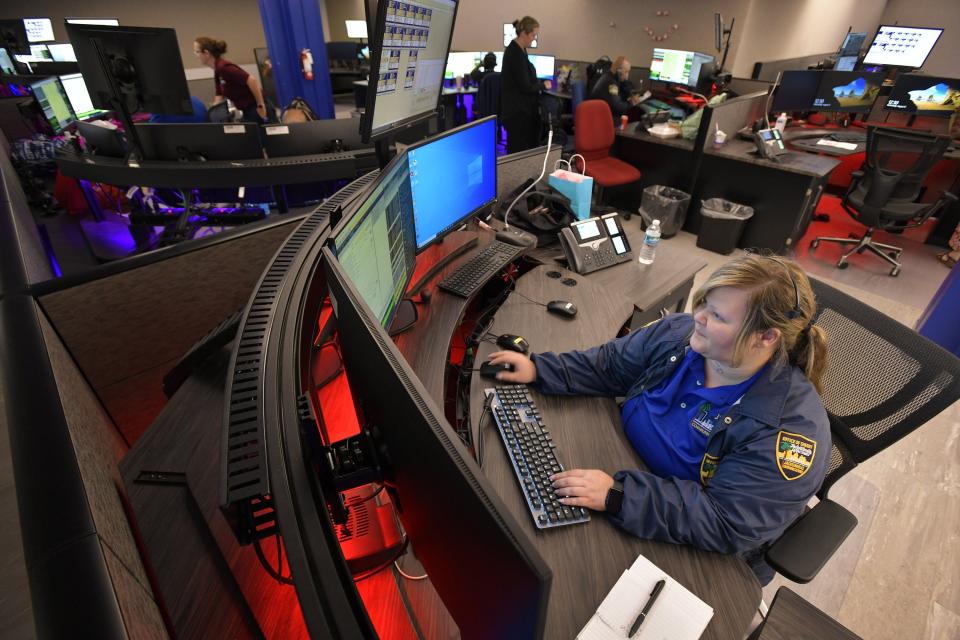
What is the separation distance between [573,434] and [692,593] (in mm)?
440

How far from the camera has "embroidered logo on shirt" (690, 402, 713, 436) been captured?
114cm

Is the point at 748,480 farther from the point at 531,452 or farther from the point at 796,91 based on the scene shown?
the point at 796,91

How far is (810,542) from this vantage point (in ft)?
3.50

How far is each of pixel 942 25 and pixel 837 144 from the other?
6303mm

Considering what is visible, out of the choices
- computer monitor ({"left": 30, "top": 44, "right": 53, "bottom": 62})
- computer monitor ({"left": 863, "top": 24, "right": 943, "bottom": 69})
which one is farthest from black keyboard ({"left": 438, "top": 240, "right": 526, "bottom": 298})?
computer monitor ({"left": 30, "top": 44, "right": 53, "bottom": 62})

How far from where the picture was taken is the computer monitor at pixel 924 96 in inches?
159

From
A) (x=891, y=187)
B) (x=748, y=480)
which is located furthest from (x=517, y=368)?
(x=891, y=187)

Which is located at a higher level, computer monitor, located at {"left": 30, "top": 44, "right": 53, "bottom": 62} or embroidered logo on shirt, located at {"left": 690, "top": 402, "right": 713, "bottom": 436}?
computer monitor, located at {"left": 30, "top": 44, "right": 53, "bottom": 62}

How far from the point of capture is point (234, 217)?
2.75 meters

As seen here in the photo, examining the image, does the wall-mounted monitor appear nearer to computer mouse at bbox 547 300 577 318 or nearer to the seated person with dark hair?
the seated person with dark hair

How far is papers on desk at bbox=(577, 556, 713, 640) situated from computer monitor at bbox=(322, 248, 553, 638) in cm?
34

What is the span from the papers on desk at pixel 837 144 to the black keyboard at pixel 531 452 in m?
4.38

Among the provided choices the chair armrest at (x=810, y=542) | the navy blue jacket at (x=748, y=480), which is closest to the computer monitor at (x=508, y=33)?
the navy blue jacket at (x=748, y=480)

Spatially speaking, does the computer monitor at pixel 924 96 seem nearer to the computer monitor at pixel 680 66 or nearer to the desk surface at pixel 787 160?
the desk surface at pixel 787 160
